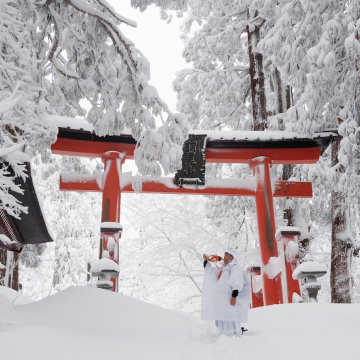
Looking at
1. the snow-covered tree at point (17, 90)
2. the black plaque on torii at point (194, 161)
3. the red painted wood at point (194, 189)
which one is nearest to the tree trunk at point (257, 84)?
the red painted wood at point (194, 189)

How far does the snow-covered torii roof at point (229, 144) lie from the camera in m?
8.38

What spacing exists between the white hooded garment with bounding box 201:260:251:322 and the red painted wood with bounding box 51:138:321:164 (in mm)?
4139

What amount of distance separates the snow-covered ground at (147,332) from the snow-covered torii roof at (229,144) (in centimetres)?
395

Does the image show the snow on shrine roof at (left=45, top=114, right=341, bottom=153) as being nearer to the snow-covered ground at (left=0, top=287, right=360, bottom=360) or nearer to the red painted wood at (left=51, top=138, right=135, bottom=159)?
the red painted wood at (left=51, top=138, right=135, bottom=159)

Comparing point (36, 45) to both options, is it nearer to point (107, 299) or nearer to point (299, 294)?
point (107, 299)

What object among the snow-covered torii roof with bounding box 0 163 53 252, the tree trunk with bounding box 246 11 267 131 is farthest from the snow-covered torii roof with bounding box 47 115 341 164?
the tree trunk with bounding box 246 11 267 131

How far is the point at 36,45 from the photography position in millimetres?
4879

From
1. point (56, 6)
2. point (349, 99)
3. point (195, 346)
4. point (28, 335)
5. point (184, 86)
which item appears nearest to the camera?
point (28, 335)

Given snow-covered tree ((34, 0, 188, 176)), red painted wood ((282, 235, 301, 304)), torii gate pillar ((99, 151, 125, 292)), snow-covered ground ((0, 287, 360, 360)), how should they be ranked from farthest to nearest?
torii gate pillar ((99, 151, 125, 292)) < red painted wood ((282, 235, 301, 304)) < snow-covered tree ((34, 0, 188, 176)) < snow-covered ground ((0, 287, 360, 360))

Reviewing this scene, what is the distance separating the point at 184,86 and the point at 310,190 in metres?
5.44

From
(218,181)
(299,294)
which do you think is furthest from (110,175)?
(299,294)

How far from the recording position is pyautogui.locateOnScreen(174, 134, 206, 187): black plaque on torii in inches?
341

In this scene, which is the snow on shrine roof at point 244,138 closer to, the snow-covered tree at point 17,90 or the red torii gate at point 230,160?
the red torii gate at point 230,160

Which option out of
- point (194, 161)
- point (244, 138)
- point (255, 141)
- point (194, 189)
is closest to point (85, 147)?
point (194, 161)
